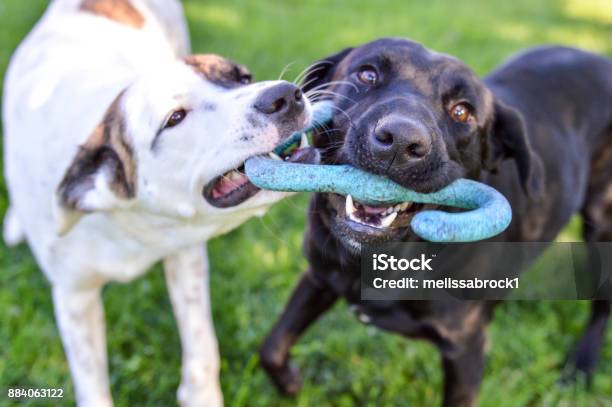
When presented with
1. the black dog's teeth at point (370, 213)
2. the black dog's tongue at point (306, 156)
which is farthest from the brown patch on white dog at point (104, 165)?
the black dog's teeth at point (370, 213)

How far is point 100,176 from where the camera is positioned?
2682 mm

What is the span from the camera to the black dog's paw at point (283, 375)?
325 cm

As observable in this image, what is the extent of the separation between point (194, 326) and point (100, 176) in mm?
875

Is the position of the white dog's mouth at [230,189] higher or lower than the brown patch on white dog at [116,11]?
higher

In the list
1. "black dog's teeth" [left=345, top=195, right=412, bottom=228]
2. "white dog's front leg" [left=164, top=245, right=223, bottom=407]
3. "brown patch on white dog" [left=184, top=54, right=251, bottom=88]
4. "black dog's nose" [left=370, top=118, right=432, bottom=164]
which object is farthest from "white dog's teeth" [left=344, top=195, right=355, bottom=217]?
"white dog's front leg" [left=164, top=245, right=223, bottom=407]

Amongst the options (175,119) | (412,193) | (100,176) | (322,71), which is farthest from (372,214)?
(100,176)

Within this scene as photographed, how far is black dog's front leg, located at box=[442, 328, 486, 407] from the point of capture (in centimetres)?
294

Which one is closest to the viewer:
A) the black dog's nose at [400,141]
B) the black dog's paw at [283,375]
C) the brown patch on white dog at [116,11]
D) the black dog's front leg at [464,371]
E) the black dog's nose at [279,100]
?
the black dog's nose at [400,141]

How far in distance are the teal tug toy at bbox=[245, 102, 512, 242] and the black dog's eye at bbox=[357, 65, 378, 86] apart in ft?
1.69

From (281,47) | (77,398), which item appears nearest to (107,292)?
(77,398)

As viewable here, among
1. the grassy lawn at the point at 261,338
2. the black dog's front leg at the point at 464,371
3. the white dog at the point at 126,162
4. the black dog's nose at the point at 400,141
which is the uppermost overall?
the black dog's nose at the point at 400,141

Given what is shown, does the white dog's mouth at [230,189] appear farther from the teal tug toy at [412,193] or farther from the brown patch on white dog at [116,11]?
the brown patch on white dog at [116,11]

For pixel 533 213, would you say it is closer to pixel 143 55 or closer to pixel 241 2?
pixel 143 55

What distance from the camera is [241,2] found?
26.2 feet
